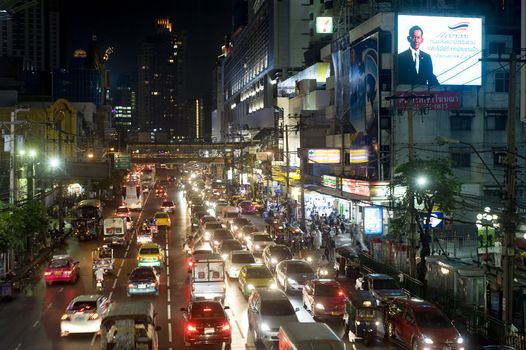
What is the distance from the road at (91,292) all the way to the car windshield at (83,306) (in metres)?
0.91

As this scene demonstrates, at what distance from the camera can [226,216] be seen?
2361 inches

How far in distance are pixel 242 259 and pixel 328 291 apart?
9.92m

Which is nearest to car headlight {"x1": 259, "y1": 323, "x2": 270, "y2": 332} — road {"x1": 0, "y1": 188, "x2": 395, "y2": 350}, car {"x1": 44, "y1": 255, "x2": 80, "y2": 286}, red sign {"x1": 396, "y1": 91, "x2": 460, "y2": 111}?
road {"x1": 0, "y1": 188, "x2": 395, "y2": 350}

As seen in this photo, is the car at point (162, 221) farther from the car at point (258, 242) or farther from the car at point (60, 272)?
the car at point (60, 272)

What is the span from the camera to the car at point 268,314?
20328 millimetres

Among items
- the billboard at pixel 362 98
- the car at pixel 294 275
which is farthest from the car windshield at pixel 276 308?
the billboard at pixel 362 98

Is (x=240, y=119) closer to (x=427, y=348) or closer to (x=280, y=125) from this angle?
(x=280, y=125)

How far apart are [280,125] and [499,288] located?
67259 mm

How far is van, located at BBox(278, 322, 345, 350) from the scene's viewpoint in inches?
606

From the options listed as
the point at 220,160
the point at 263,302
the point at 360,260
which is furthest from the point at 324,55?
the point at 263,302

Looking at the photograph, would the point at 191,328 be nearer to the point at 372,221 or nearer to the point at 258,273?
the point at 258,273

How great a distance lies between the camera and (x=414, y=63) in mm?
51250

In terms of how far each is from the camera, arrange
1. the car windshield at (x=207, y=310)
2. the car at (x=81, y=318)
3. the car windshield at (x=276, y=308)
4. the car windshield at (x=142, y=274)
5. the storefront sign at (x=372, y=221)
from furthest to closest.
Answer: the storefront sign at (x=372, y=221) < the car windshield at (x=142, y=274) < the car at (x=81, y=318) < the car windshield at (x=276, y=308) < the car windshield at (x=207, y=310)

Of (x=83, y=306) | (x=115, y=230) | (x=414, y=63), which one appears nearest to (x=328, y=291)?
(x=83, y=306)
